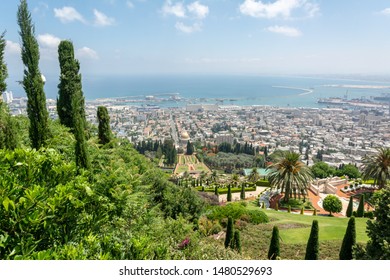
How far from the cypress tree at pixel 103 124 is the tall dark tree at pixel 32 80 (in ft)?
15.2

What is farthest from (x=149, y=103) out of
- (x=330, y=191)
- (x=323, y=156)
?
(x=330, y=191)

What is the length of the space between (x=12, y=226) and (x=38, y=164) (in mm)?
1147

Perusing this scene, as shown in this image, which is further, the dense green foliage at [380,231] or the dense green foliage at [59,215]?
the dense green foliage at [380,231]

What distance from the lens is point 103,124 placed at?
10.8m

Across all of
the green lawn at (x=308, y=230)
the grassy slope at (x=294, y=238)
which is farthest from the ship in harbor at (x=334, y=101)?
the grassy slope at (x=294, y=238)

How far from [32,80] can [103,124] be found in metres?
5.01

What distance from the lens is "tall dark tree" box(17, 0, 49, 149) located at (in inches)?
228

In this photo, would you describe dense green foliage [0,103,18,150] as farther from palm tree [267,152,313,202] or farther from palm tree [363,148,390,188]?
palm tree [363,148,390,188]

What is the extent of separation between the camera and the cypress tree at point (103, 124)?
10637 millimetres

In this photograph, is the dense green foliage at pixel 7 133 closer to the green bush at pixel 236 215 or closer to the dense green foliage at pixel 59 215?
the dense green foliage at pixel 59 215

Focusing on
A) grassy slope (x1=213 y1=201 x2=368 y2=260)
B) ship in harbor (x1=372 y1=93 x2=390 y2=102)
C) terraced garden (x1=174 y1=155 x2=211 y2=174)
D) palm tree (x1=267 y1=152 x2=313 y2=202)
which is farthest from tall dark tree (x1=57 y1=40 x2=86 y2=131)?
ship in harbor (x1=372 y1=93 x2=390 y2=102)

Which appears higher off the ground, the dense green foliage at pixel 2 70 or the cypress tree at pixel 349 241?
the dense green foliage at pixel 2 70

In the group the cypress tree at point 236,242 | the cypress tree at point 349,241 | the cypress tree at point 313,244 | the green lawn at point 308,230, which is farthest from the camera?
the green lawn at point 308,230

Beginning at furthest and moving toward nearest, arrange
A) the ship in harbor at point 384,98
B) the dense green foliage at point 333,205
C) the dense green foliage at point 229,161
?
the ship in harbor at point 384,98, the dense green foliage at point 229,161, the dense green foliage at point 333,205
